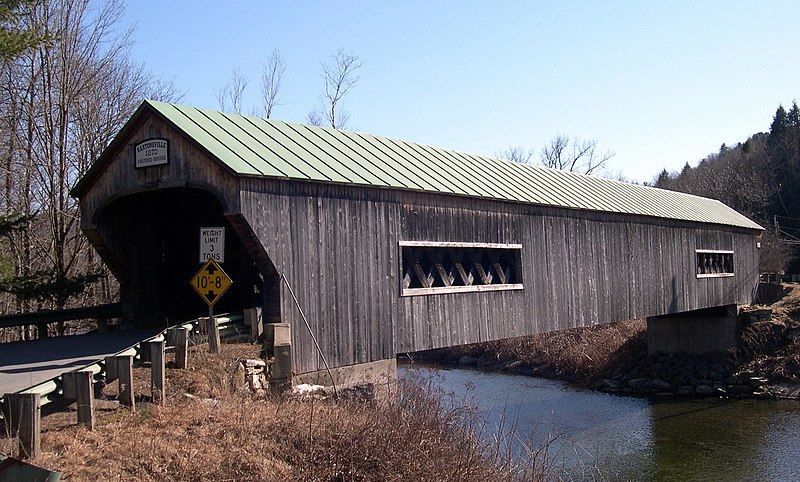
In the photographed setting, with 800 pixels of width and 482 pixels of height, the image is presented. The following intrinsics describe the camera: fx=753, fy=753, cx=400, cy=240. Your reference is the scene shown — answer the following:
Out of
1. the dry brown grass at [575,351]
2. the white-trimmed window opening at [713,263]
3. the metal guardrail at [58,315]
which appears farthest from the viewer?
the dry brown grass at [575,351]

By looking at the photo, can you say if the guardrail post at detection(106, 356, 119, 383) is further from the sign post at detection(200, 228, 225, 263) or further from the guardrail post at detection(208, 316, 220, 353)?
the sign post at detection(200, 228, 225, 263)

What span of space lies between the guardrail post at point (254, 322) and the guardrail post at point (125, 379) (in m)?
2.29

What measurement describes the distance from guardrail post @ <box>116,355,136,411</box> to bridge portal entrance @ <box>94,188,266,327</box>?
429 centimetres

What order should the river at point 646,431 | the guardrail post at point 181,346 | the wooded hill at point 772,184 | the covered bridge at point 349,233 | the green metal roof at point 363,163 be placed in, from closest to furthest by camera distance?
the guardrail post at point 181,346
the covered bridge at point 349,233
the green metal roof at point 363,163
the river at point 646,431
the wooded hill at point 772,184

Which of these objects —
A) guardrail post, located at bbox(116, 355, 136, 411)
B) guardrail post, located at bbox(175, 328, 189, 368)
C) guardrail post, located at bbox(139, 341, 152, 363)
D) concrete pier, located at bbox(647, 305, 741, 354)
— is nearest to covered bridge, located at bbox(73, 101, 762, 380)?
guardrail post, located at bbox(175, 328, 189, 368)

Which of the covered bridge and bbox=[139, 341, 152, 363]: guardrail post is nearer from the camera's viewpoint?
bbox=[139, 341, 152, 363]: guardrail post

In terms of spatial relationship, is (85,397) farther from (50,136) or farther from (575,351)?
(575,351)

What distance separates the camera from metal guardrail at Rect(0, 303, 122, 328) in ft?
33.6

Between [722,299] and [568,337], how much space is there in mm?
8639

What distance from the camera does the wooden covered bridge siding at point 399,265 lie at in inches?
370

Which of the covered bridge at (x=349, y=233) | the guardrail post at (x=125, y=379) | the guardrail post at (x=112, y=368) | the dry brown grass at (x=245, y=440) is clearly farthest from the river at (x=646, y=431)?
the guardrail post at (x=112, y=368)

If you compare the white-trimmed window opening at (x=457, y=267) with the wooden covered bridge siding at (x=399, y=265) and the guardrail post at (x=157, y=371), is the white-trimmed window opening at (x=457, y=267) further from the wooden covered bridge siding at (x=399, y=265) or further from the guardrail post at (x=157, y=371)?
the guardrail post at (x=157, y=371)

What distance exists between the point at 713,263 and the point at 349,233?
49.2 ft

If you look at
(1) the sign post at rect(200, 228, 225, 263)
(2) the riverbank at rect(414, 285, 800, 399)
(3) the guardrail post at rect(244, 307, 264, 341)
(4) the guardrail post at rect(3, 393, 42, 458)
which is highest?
(1) the sign post at rect(200, 228, 225, 263)
